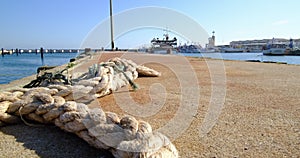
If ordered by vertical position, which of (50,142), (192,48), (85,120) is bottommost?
(50,142)

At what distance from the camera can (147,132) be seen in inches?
59.9

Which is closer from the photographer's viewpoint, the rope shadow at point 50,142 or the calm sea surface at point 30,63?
the rope shadow at point 50,142

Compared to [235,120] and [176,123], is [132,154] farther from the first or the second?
[235,120]

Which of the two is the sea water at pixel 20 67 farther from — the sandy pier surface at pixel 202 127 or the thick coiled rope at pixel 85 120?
the sandy pier surface at pixel 202 127

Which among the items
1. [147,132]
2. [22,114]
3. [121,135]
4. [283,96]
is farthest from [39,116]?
[283,96]

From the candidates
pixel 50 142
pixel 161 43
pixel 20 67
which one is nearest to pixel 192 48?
pixel 161 43

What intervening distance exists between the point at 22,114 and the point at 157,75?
3916 mm

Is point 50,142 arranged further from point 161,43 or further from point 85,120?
point 161,43

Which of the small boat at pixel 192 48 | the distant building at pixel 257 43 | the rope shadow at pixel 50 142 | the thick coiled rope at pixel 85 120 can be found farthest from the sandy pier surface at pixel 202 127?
the distant building at pixel 257 43

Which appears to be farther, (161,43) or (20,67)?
(20,67)

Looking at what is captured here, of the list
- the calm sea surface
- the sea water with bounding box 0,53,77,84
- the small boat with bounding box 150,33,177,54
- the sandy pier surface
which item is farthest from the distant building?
the sandy pier surface

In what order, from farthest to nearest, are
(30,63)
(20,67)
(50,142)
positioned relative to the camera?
(30,63) < (20,67) < (50,142)

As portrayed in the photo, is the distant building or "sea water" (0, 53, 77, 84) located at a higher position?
the distant building

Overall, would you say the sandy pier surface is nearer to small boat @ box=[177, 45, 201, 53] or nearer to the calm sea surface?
small boat @ box=[177, 45, 201, 53]
